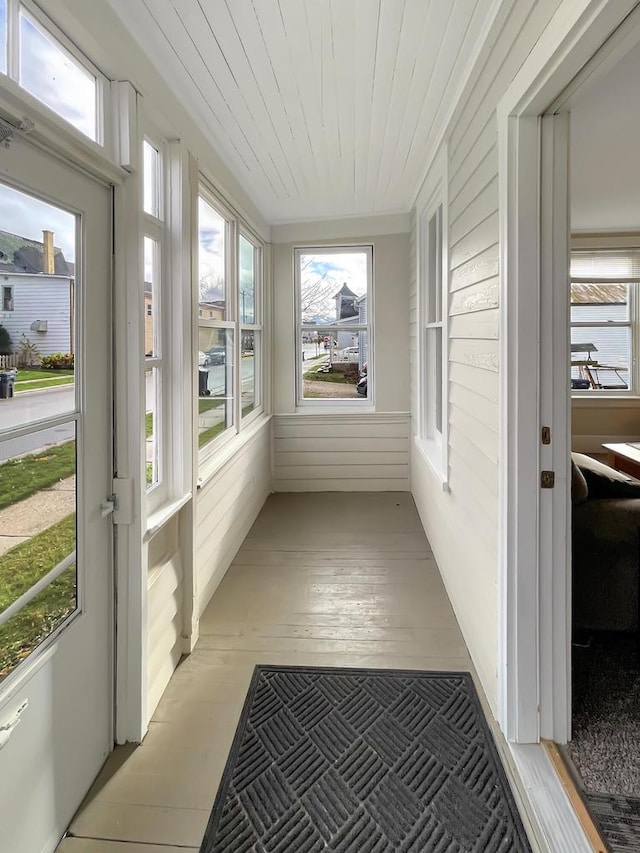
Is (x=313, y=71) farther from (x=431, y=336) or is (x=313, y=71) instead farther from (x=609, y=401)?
(x=609, y=401)

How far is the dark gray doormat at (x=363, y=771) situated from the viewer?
1.47 meters

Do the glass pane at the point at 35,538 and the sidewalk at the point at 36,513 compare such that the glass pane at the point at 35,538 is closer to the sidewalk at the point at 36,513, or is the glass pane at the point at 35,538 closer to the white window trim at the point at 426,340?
the sidewalk at the point at 36,513

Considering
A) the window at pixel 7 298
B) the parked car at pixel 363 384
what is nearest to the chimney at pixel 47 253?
the window at pixel 7 298

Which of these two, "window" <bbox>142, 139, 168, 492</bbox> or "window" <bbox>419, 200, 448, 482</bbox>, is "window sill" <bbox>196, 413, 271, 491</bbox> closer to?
"window" <bbox>142, 139, 168, 492</bbox>

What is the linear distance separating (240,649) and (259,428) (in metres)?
2.16

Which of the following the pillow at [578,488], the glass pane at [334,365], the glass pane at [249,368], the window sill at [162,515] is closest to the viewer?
the window sill at [162,515]

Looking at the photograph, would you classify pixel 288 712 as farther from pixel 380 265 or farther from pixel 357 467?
pixel 380 265

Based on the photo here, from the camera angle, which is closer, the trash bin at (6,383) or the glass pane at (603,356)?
the trash bin at (6,383)

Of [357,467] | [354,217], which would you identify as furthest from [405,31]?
[357,467]

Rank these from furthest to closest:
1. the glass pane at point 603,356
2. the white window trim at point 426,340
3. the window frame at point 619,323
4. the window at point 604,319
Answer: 1. the glass pane at point 603,356
2. the window at point 604,319
3. the window frame at point 619,323
4. the white window trim at point 426,340

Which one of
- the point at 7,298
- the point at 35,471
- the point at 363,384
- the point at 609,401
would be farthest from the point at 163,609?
the point at 609,401

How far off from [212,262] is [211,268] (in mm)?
44

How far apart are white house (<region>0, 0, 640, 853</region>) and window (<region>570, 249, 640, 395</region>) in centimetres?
294

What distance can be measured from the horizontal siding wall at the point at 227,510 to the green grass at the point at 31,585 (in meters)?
1.07
